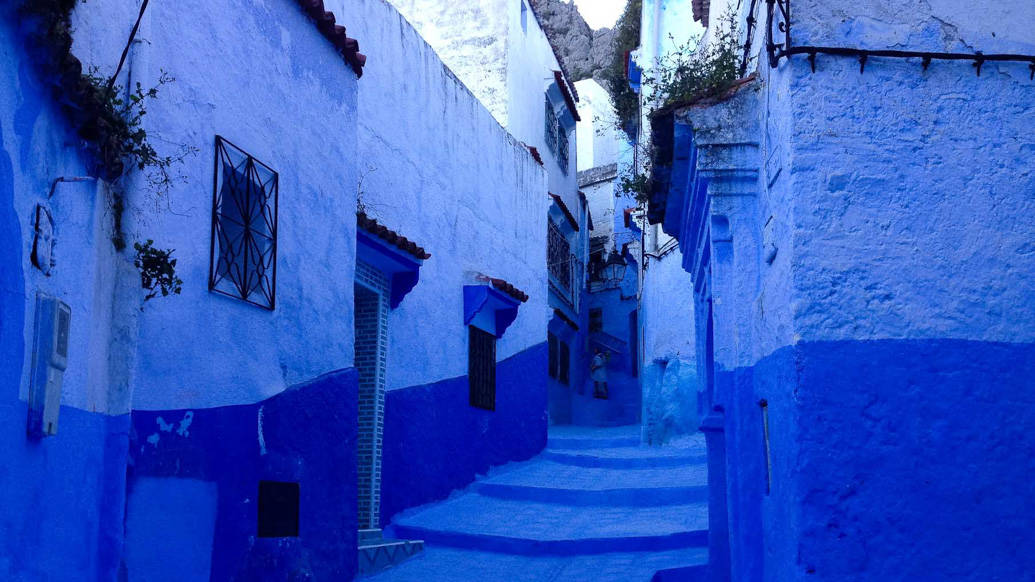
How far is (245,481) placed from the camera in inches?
238

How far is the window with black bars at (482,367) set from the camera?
12172 millimetres

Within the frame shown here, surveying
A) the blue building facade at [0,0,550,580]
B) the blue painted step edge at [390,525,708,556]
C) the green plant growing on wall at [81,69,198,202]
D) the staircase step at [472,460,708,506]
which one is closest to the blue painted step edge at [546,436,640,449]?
the staircase step at [472,460,708,506]

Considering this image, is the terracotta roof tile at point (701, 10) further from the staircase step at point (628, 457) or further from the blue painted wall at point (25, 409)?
the blue painted wall at point (25, 409)

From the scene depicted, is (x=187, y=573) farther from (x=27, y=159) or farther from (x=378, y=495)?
(x=378, y=495)

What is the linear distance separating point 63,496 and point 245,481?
1906 millimetres

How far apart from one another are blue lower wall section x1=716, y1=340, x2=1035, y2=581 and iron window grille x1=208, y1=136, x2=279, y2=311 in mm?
3254

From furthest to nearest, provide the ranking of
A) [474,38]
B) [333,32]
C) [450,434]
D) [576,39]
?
1. [576,39]
2. [474,38]
3. [450,434]
4. [333,32]

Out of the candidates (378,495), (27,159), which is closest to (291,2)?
(27,159)

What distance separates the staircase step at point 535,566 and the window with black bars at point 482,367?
286 cm

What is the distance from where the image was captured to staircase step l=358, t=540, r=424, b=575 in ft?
26.5

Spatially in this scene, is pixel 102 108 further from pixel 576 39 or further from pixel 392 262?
pixel 576 39

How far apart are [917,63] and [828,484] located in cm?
222

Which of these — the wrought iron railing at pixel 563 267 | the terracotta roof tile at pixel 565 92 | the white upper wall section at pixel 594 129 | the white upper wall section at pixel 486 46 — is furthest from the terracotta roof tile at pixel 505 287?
the white upper wall section at pixel 594 129

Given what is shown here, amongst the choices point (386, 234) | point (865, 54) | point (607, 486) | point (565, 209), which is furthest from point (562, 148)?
point (865, 54)
